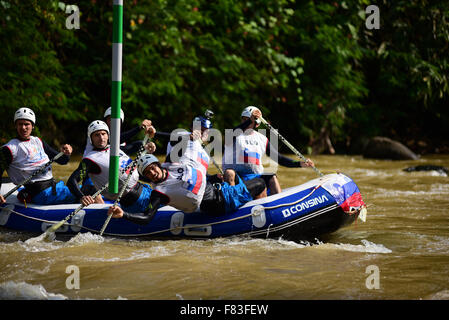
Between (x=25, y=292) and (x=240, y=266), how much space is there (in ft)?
5.90

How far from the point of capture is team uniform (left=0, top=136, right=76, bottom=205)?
6.14 meters

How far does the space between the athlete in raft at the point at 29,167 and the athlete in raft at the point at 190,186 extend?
1422 mm

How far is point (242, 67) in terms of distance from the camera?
13875 mm

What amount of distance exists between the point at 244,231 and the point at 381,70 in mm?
12935

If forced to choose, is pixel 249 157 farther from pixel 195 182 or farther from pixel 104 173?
pixel 104 173

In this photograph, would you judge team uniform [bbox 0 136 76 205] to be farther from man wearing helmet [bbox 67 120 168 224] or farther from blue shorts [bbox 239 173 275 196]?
blue shorts [bbox 239 173 275 196]

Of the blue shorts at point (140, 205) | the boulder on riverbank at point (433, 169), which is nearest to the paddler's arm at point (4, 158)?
the blue shorts at point (140, 205)

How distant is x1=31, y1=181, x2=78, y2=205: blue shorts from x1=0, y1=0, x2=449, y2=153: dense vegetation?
4.57 meters

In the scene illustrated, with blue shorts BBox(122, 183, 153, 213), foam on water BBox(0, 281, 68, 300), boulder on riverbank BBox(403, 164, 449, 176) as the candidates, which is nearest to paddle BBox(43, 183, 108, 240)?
blue shorts BBox(122, 183, 153, 213)

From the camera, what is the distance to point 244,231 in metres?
5.49

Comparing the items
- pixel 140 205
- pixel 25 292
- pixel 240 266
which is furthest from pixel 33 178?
pixel 240 266

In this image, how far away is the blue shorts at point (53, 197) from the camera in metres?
6.21

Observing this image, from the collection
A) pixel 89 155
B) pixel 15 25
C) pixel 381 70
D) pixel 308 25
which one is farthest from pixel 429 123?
pixel 89 155
